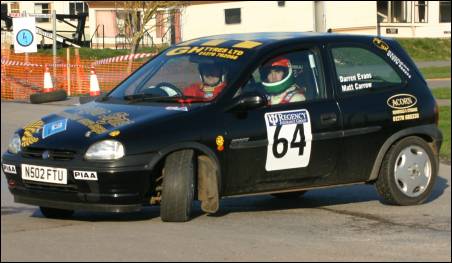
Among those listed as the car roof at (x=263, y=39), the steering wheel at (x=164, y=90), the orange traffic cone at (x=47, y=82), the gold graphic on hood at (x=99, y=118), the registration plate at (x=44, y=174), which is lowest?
the orange traffic cone at (x=47, y=82)

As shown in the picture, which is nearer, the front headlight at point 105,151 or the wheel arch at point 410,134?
the front headlight at point 105,151

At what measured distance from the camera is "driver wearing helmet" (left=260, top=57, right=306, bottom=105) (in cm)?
769

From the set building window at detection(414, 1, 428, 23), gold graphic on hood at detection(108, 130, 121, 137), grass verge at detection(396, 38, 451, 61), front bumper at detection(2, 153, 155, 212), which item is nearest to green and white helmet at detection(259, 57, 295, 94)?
front bumper at detection(2, 153, 155, 212)

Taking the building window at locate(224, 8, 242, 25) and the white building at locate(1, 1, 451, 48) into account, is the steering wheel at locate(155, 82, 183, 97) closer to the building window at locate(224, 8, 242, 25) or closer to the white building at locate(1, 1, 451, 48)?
the white building at locate(1, 1, 451, 48)

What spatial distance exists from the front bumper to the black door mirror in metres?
0.87

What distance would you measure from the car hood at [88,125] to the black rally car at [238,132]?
0.01m

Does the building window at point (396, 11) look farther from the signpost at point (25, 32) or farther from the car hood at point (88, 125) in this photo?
the car hood at point (88, 125)

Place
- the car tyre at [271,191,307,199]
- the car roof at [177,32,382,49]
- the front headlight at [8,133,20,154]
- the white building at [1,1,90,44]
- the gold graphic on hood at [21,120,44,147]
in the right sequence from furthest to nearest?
the white building at [1,1,90,44], the car tyre at [271,191,307,199], the car roof at [177,32,382,49], the front headlight at [8,133,20,154], the gold graphic on hood at [21,120,44,147]

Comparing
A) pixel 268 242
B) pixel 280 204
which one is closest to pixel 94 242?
pixel 268 242

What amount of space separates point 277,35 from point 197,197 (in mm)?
1827

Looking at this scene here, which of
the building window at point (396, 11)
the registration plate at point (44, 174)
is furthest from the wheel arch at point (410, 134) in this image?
the building window at point (396, 11)

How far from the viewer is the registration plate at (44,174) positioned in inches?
272

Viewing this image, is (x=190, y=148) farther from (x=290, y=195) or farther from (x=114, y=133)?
(x=290, y=195)

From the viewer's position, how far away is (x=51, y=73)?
18984 mm
